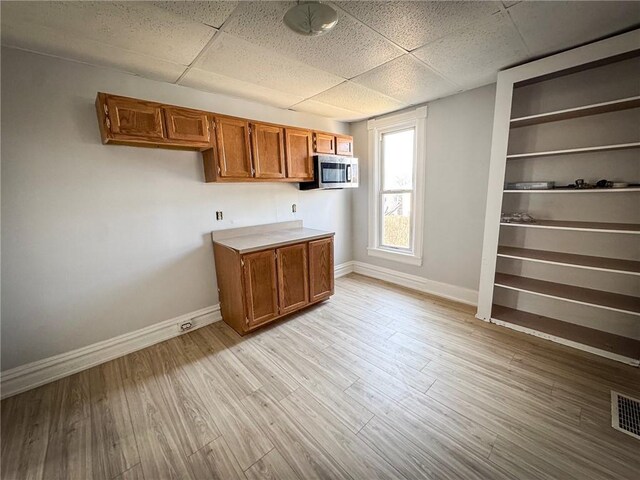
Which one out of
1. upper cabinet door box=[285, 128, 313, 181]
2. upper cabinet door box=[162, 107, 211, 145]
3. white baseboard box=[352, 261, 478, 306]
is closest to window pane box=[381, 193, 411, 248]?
white baseboard box=[352, 261, 478, 306]

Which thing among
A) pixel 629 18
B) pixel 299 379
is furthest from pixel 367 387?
pixel 629 18

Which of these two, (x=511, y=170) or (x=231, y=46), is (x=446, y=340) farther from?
(x=231, y=46)

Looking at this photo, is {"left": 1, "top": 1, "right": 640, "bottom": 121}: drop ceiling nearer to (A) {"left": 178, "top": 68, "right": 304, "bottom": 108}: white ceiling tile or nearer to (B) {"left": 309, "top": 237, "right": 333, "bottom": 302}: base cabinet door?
(A) {"left": 178, "top": 68, "right": 304, "bottom": 108}: white ceiling tile

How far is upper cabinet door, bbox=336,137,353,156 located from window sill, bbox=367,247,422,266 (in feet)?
5.11

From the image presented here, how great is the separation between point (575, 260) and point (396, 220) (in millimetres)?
2037

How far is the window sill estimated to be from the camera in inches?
142

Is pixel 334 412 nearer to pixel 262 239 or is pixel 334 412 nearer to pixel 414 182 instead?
pixel 262 239

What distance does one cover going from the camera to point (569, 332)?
7.69 feet

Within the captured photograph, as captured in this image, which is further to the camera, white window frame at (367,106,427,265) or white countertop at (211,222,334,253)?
white window frame at (367,106,427,265)

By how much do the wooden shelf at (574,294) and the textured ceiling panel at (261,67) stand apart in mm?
2665

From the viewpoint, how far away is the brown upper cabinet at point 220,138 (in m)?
1.99

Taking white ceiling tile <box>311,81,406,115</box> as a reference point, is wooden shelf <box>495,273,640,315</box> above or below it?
below

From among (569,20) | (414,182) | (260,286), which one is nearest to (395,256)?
(414,182)

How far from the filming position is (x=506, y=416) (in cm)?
163
